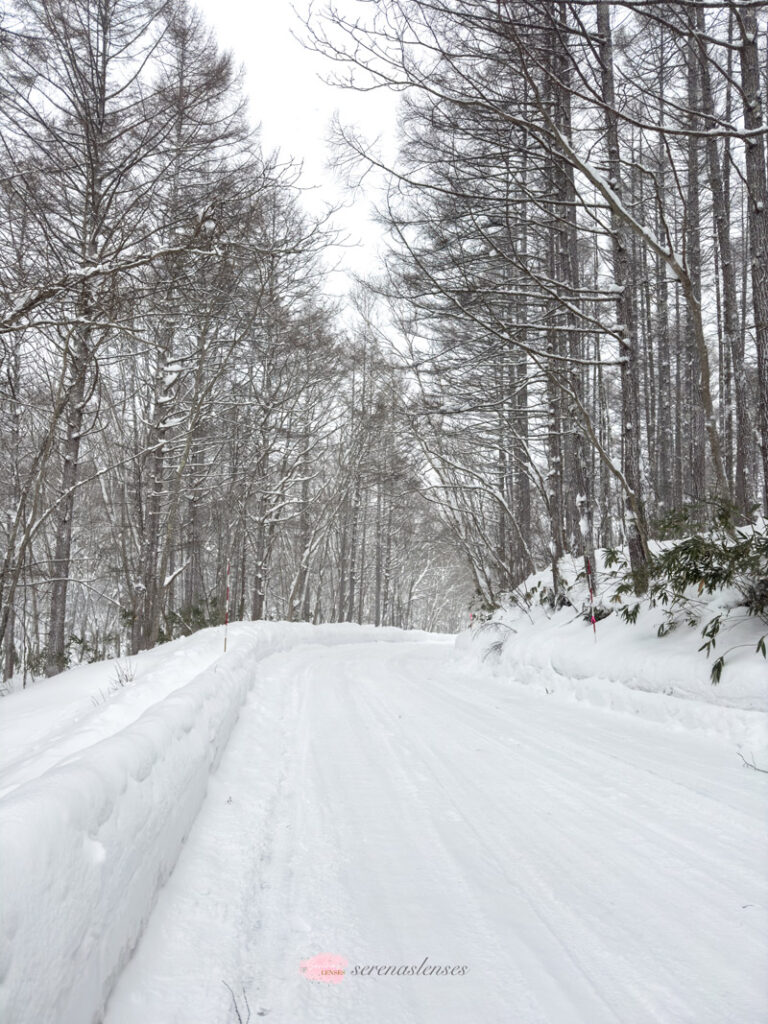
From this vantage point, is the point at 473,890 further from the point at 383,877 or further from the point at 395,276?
the point at 395,276

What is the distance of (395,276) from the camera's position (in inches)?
359

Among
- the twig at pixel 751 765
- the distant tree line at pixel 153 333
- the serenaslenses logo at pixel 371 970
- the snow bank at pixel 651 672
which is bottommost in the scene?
the serenaslenses logo at pixel 371 970

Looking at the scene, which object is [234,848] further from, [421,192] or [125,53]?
[125,53]

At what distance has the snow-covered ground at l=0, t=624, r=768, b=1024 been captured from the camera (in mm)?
1651

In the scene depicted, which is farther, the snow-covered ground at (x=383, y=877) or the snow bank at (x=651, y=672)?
the snow bank at (x=651, y=672)

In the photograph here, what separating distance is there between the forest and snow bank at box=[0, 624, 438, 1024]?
2893 mm

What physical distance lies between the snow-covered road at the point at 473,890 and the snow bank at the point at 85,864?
0.18 metres

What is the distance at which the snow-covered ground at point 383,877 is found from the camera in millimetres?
1651

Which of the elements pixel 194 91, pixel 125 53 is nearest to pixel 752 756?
pixel 194 91

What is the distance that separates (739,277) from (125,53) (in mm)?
19100

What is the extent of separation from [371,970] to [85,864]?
101 centimetres

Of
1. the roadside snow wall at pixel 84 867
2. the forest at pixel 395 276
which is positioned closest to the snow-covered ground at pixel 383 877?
the roadside snow wall at pixel 84 867

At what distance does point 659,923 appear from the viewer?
6.89ft

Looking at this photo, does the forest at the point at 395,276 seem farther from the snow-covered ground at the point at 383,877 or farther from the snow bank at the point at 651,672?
the snow-covered ground at the point at 383,877
